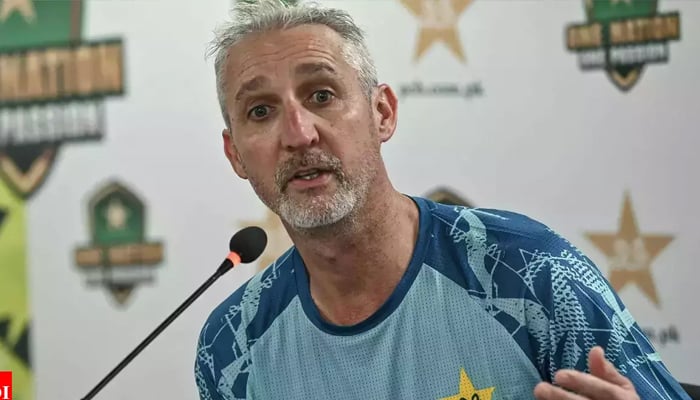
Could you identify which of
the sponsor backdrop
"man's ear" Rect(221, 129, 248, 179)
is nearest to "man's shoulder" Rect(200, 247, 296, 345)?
"man's ear" Rect(221, 129, 248, 179)

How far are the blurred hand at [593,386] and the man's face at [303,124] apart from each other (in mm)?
405

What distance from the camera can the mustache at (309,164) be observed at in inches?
45.8

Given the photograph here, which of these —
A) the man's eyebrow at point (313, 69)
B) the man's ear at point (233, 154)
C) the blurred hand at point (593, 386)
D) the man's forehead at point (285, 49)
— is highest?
the man's forehead at point (285, 49)

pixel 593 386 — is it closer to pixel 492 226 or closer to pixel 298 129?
pixel 492 226

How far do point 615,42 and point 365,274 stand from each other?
122cm

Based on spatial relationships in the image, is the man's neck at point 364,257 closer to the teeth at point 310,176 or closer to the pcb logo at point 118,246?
the teeth at point 310,176

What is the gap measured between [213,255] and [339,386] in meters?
0.96

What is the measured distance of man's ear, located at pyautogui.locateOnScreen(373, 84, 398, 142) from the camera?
133cm

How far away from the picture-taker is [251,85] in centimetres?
124

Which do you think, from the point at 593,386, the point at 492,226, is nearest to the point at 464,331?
the point at 492,226

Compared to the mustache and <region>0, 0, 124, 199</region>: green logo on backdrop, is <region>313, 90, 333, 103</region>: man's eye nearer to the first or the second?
the mustache

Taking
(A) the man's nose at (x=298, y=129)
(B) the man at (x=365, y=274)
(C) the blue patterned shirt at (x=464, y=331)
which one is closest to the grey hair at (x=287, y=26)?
(B) the man at (x=365, y=274)

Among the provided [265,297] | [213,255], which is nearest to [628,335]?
[265,297]

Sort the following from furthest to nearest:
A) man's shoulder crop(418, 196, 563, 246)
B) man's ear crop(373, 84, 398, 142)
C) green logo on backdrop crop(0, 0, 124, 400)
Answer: green logo on backdrop crop(0, 0, 124, 400)
man's ear crop(373, 84, 398, 142)
man's shoulder crop(418, 196, 563, 246)
